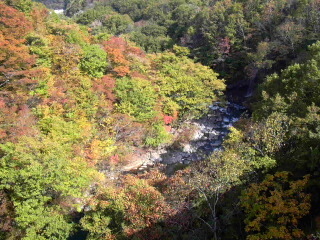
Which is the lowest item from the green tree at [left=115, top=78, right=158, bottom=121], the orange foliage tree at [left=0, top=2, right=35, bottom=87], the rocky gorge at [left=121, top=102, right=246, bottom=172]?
the rocky gorge at [left=121, top=102, right=246, bottom=172]

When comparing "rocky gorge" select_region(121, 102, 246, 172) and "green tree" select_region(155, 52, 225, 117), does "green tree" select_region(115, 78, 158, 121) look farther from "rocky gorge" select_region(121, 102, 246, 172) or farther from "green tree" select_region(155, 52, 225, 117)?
"rocky gorge" select_region(121, 102, 246, 172)

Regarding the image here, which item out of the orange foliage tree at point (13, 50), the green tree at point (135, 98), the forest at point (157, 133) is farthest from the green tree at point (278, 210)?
the orange foliage tree at point (13, 50)

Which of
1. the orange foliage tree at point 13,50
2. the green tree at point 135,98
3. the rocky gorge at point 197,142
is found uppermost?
the orange foliage tree at point 13,50

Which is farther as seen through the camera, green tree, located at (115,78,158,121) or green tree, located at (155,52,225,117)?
green tree, located at (155,52,225,117)

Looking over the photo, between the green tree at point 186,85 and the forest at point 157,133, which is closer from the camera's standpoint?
the forest at point 157,133

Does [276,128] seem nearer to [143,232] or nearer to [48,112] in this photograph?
[143,232]

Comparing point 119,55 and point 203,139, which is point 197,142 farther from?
point 119,55

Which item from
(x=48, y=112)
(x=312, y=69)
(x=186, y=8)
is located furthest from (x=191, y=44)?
(x=48, y=112)

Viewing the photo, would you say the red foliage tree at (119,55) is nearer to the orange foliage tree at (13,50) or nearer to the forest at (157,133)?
the forest at (157,133)

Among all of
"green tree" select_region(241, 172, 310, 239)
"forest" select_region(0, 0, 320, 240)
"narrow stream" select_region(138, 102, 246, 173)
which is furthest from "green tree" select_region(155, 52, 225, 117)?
"green tree" select_region(241, 172, 310, 239)
